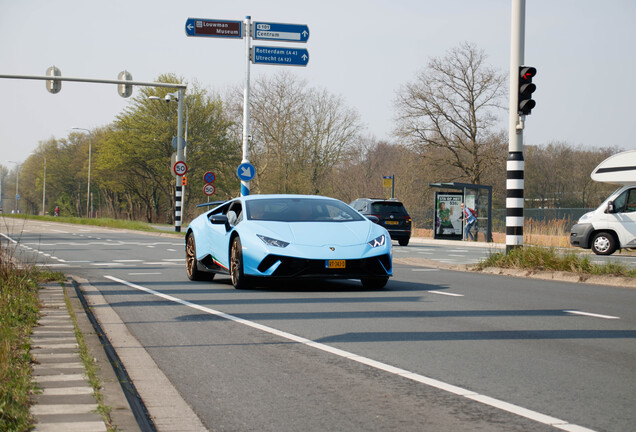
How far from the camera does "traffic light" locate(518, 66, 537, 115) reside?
14422 mm

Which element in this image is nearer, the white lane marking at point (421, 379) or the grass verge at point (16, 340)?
the grass verge at point (16, 340)

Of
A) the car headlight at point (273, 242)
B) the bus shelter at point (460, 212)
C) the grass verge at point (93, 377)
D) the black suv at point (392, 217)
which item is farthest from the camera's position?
the bus shelter at point (460, 212)

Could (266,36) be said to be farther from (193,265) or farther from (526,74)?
(193,265)

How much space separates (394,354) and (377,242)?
16.4ft

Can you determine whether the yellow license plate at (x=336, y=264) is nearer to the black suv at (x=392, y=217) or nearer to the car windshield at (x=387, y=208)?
the black suv at (x=392, y=217)

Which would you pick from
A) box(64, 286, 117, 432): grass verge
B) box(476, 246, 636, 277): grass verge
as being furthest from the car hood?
box(64, 286, 117, 432): grass verge

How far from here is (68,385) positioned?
468cm

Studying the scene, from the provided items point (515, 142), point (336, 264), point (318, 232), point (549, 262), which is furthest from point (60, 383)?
point (515, 142)

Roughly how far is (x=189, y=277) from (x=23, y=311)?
5.88 m

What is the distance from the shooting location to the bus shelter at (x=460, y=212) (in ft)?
119

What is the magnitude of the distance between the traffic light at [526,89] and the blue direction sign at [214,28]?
1380cm

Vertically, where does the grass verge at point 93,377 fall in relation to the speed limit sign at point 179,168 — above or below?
below

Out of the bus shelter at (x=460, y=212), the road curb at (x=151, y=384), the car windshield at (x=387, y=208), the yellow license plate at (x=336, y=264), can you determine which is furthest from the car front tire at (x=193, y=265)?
the bus shelter at (x=460, y=212)

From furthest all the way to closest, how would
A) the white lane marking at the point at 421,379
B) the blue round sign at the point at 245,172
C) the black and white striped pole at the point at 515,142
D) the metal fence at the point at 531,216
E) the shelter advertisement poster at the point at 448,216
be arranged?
the metal fence at the point at 531,216 < the shelter advertisement poster at the point at 448,216 < the blue round sign at the point at 245,172 < the black and white striped pole at the point at 515,142 < the white lane marking at the point at 421,379
